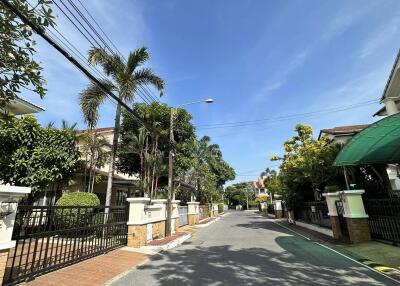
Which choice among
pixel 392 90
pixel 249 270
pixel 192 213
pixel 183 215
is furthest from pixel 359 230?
pixel 192 213

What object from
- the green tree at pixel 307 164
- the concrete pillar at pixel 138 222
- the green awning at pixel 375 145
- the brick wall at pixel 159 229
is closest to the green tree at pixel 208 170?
the green tree at pixel 307 164

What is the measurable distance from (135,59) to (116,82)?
4.90 feet

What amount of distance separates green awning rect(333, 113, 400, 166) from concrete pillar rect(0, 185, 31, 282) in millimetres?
10908

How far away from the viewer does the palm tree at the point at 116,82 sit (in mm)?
13180

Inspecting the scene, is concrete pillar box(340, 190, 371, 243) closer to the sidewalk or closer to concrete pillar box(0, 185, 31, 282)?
the sidewalk

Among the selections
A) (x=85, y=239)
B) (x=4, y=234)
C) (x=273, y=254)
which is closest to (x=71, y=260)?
(x=85, y=239)

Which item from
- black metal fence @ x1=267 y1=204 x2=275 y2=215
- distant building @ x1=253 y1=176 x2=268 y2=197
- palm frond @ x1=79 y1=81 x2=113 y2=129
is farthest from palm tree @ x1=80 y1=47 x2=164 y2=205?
distant building @ x1=253 y1=176 x2=268 y2=197

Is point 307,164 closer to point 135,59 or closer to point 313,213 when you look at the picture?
point 313,213

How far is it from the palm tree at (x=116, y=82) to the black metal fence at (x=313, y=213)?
11.5 m

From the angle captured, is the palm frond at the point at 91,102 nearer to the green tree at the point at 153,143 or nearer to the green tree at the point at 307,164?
the green tree at the point at 153,143

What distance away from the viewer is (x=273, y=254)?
9.48 m

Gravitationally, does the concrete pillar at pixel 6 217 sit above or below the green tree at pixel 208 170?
below

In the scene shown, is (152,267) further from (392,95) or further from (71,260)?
(392,95)

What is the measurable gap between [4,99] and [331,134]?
26.0 metres
